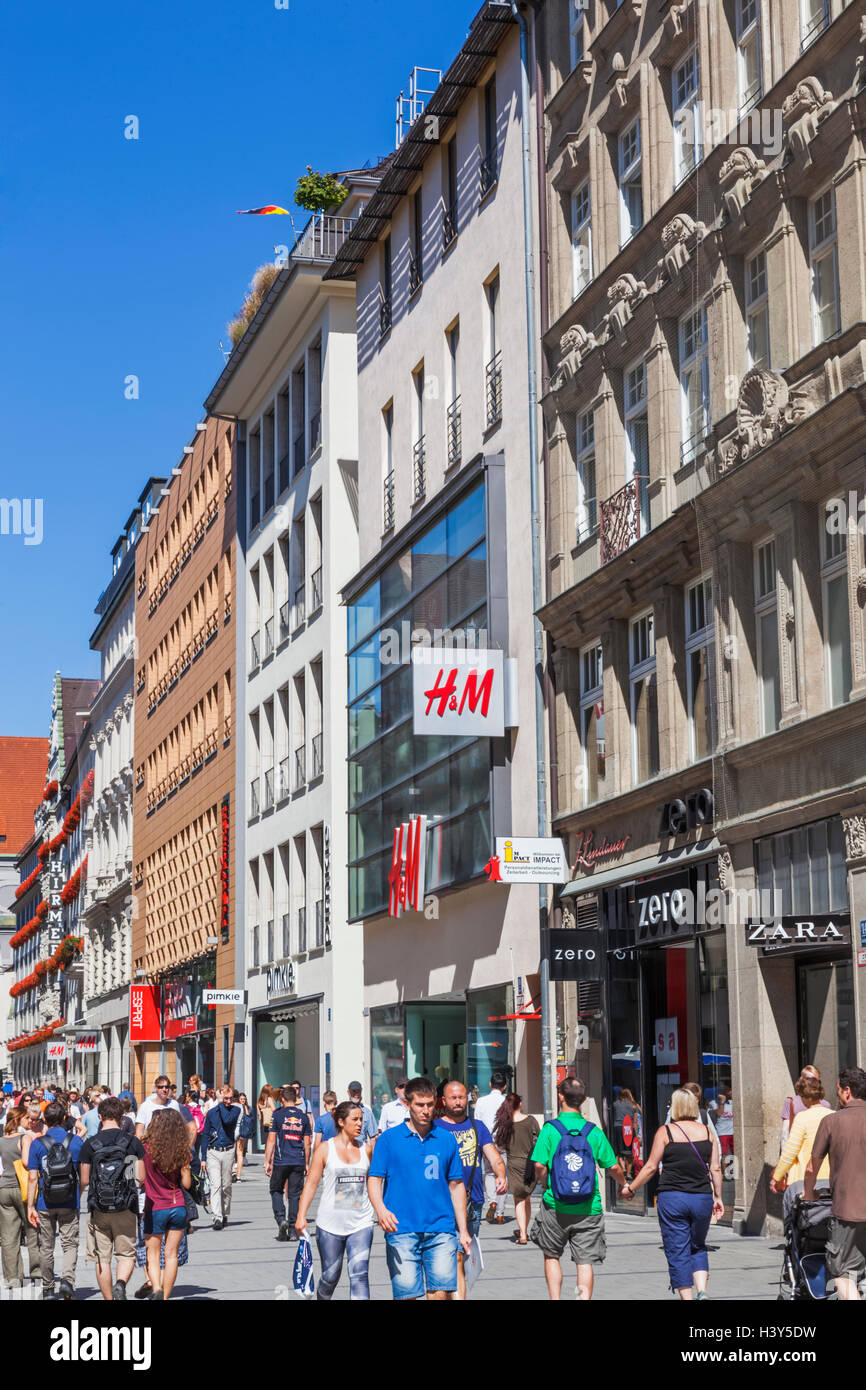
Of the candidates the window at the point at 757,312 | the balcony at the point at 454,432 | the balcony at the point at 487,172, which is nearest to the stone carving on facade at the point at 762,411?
the window at the point at 757,312

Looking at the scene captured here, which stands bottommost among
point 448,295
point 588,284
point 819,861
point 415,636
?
point 819,861

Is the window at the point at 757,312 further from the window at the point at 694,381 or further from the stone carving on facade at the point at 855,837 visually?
the stone carving on facade at the point at 855,837

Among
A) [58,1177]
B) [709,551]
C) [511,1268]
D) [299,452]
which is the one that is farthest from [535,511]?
[299,452]

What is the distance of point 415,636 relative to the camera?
35.6 meters

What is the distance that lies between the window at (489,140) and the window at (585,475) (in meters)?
6.30

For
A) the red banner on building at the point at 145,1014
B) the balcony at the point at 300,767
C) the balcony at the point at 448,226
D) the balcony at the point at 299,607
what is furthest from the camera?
the red banner on building at the point at 145,1014

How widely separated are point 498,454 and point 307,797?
1565 centimetres

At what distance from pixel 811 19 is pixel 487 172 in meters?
12.7

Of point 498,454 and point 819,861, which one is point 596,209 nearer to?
point 498,454

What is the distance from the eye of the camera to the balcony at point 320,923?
43.8 metres

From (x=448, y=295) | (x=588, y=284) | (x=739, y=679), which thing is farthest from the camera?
(x=448, y=295)

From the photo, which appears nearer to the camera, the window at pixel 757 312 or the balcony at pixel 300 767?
the window at pixel 757 312

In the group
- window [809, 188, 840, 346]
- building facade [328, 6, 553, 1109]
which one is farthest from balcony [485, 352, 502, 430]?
window [809, 188, 840, 346]
